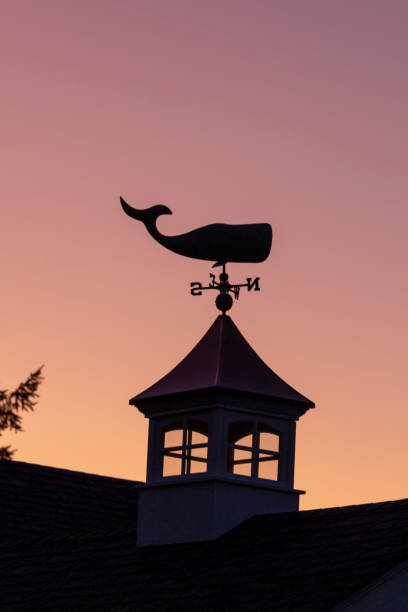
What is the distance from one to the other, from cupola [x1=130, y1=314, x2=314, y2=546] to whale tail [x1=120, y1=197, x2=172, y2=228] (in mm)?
2062

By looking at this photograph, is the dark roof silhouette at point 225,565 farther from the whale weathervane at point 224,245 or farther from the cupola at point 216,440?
the whale weathervane at point 224,245

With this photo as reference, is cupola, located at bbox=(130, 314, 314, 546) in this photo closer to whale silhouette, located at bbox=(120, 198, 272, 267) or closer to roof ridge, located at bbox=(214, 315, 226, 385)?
roof ridge, located at bbox=(214, 315, 226, 385)

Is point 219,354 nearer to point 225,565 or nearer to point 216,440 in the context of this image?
point 216,440

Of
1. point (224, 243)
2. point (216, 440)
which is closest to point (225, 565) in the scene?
point (216, 440)

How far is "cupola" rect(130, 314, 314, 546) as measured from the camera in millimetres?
23250

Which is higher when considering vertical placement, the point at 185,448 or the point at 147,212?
the point at 147,212

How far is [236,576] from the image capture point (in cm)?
2031

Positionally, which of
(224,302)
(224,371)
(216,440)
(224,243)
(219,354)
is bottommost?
(216,440)

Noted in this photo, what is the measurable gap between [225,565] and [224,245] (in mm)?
5763

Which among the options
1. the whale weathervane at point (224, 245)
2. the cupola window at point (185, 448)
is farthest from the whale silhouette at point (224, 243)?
the cupola window at point (185, 448)

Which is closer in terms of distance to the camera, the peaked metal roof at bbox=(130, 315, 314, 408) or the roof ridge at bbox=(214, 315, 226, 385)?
the roof ridge at bbox=(214, 315, 226, 385)

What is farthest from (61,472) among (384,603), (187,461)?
(384,603)

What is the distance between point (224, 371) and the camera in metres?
23.6

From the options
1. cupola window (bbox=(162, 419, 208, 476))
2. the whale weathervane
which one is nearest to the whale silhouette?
the whale weathervane
